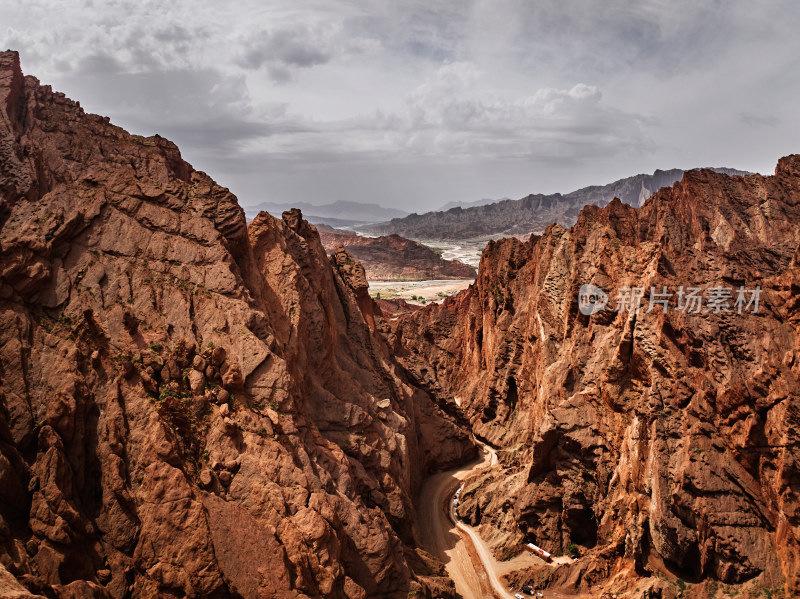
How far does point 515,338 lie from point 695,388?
27.0 metres

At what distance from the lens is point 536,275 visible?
56344 mm

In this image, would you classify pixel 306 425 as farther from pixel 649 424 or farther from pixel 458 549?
pixel 649 424

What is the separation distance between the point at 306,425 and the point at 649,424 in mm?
18763

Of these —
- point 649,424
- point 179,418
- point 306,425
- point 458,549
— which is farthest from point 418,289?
point 179,418

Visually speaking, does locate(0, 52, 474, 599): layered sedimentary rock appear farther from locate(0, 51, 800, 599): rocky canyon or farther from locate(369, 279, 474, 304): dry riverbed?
locate(369, 279, 474, 304): dry riverbed

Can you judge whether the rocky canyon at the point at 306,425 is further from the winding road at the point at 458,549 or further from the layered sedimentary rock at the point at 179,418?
the winding road at the point at 458,549

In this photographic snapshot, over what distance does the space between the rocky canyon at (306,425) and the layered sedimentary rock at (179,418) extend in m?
0.10

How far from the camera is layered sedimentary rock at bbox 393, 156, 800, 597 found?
26234mm

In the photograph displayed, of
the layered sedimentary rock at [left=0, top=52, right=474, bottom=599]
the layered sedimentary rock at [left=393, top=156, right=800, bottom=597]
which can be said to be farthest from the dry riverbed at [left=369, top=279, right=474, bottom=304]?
the layered sedimentary rock at [left=0, top=52, right=474, bottom=599]

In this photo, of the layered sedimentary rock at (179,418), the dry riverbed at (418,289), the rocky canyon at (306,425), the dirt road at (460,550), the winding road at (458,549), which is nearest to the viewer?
the layered sedimentary rock at (179,418)

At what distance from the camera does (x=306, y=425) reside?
28.7 metres

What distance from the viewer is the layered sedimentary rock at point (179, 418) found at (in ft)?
65.9

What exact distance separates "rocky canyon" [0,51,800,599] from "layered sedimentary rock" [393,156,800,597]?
5.5 inches

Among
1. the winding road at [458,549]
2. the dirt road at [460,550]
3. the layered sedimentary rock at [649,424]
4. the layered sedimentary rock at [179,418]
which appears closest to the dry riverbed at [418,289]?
the layered sedimentary rock at [649,424]
